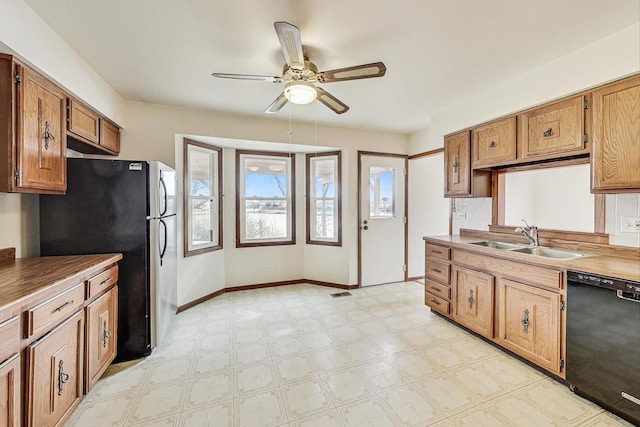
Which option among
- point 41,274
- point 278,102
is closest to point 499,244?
point 278,102

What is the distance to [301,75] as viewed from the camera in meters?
2.00

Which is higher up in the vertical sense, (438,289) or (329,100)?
(329,100)

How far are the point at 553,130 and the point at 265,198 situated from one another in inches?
136

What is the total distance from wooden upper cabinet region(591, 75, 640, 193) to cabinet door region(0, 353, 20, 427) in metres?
3.59

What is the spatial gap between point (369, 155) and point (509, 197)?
77.1 inches

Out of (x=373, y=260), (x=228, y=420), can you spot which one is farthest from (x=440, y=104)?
(x=228, y=420)

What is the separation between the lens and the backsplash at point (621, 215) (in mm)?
1994

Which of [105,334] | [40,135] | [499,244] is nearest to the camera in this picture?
[40,135]

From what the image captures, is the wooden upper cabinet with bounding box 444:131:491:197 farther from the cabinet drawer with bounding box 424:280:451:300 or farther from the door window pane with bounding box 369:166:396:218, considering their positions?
the door window pane with bounding box 369:166:396:218

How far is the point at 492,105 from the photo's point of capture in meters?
2.74

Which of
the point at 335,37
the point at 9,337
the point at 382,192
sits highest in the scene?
the point at 335,37

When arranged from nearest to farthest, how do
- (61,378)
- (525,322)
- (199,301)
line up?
(61,378)
(525,322)
(199,301)

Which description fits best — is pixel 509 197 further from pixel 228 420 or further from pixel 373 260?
pixel 228 420

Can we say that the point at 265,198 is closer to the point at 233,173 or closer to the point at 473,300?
the point at 233,173
